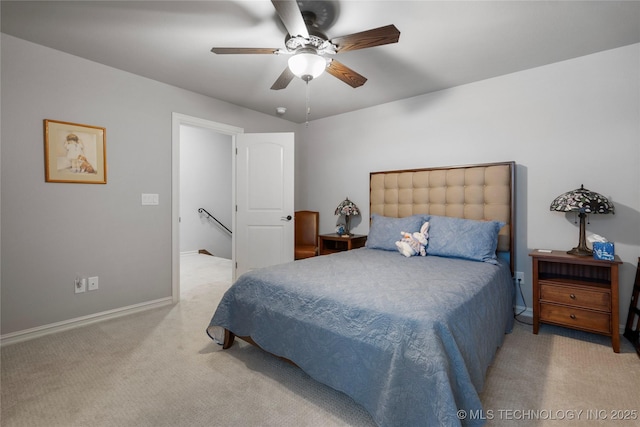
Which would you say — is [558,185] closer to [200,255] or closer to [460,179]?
[460,179]

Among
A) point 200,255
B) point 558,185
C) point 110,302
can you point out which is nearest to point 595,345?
point 558,185

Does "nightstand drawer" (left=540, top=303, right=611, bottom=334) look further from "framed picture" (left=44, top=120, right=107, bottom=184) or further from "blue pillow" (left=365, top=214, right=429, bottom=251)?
"framed picture" (left=44, top=120, right=107, bottom=184)

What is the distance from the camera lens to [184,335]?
2.60 metres

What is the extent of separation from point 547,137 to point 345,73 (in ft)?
6.80

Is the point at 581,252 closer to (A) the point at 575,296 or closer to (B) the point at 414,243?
(A) the point at 575,296

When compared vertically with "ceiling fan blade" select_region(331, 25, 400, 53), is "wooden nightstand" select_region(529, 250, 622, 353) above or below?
below

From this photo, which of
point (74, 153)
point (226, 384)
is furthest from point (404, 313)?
point (74, 153)

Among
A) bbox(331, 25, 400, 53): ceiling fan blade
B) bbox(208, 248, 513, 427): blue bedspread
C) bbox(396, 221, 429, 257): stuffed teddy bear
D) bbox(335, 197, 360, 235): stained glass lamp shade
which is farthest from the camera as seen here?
bbox(335, 197, 360, 235): stained glass lamp shade

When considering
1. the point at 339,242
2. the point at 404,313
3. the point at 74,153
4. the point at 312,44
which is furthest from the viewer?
the point at 339,242

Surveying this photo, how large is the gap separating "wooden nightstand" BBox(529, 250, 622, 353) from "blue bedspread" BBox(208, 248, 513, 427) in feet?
1.32

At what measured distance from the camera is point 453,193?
3.31 m

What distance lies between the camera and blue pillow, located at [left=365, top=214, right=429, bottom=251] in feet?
10.5

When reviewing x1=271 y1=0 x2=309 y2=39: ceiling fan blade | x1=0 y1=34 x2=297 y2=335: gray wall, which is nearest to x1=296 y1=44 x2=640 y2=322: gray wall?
x1=271 y1=0 x2=309 y2=39: ceiling fan blade

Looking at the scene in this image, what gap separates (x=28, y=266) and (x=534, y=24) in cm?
441
